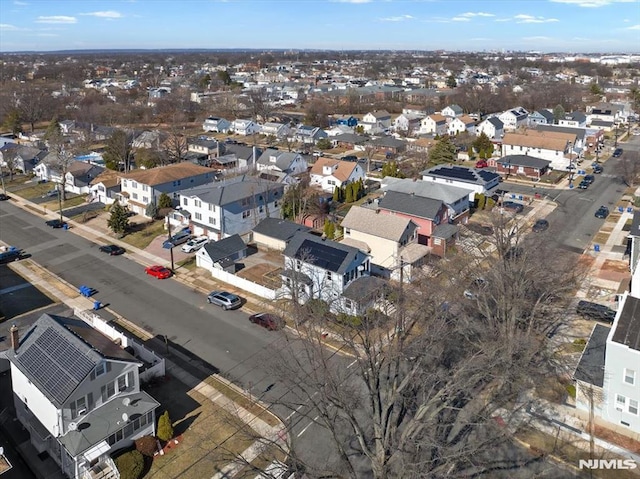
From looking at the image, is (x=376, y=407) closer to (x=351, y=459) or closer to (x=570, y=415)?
(x=351, y=459)

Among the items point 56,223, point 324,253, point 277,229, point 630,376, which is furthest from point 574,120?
point 56,223

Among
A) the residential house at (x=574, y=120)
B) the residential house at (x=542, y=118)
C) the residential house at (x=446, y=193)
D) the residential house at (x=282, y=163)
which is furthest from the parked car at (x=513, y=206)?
the residential house at (x=542, y=118)

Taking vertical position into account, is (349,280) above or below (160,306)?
above

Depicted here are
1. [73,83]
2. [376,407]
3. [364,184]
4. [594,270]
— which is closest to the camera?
[376,407]

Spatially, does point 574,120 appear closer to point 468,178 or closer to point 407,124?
point 407,124

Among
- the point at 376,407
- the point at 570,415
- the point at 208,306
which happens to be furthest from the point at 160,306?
the point at 570,415

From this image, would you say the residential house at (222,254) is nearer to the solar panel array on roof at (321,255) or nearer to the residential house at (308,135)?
the solar panel array on roof at (321,255)
